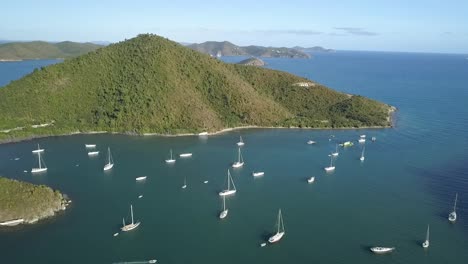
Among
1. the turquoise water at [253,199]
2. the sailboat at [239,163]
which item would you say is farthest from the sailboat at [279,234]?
the sailboat at [239,163]

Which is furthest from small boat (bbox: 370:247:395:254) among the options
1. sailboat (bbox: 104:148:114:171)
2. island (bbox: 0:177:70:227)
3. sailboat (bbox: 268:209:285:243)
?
sailboat (bbox: 104:148:114:171)

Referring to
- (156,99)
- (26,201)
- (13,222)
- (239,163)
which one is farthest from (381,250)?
(156,99)

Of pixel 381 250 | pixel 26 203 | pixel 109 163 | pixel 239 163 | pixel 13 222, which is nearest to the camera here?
pixel 381 250

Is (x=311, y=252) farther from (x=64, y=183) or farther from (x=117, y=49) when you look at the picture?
(x=117, y=49)

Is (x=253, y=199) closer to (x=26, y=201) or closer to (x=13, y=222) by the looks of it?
(x=26, y=201)

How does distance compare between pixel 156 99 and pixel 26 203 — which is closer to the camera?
pixel 26 203

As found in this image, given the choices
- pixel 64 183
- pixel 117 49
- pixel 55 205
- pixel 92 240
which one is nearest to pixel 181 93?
pixel 117 49
